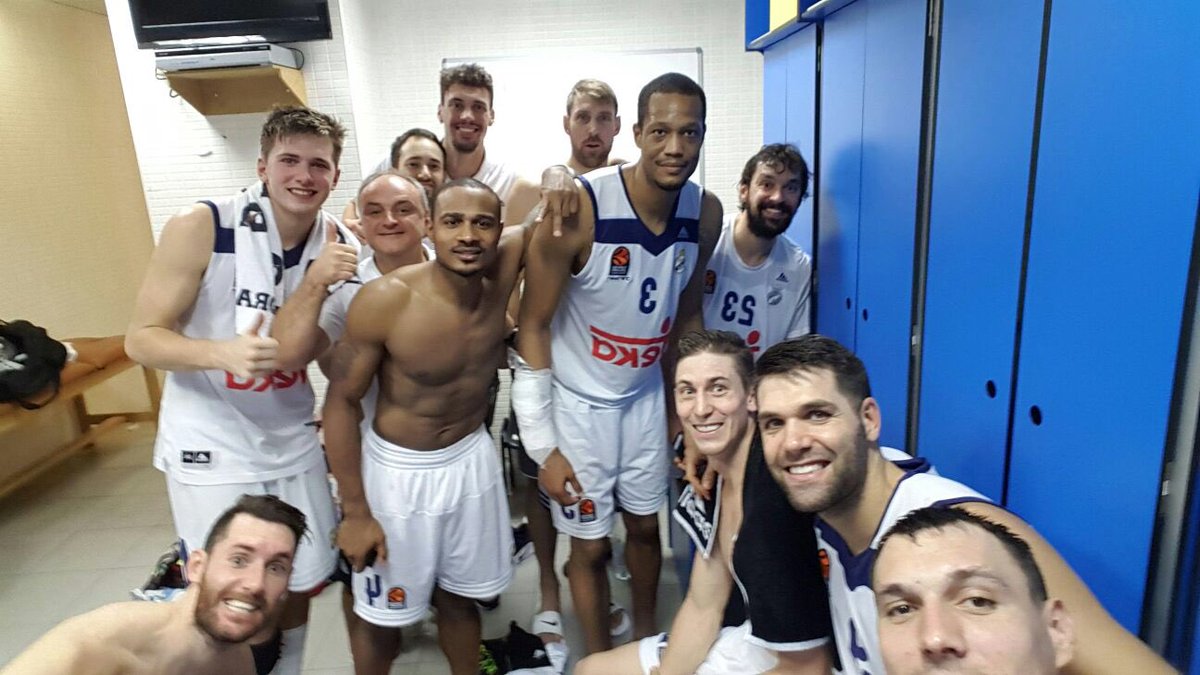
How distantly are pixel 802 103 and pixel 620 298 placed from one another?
4.39ft

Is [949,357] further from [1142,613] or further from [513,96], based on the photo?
[513,96]

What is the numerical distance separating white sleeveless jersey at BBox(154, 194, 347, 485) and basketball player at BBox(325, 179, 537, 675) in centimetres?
21

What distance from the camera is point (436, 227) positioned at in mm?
1788

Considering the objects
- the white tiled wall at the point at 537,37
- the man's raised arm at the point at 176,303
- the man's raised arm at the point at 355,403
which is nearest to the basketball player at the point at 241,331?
the man's raised arm at the point at 176,303

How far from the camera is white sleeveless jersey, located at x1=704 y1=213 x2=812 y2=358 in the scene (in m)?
2.47

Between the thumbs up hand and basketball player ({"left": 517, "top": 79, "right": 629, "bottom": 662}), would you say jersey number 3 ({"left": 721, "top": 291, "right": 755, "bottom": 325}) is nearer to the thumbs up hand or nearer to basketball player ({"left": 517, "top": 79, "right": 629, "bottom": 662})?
basketball player ({"left": 517, "top": 79, "right": 629, "bottom": 662})

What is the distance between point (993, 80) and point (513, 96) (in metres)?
3.32

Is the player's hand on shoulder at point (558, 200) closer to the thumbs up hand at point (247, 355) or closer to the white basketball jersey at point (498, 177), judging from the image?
the thumbs up hand at point (247, 355)

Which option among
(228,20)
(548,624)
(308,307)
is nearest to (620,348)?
(308,307)

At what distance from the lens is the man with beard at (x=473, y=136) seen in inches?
109

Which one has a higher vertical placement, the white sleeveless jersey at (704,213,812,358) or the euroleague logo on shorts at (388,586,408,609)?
the white sleeveless jersey at (704,213,812,358)

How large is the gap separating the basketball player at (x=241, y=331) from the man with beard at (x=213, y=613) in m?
0.46

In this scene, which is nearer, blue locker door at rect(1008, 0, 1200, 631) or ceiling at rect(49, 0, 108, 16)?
blue locker door at rect(1008, 0, 1200, 631)

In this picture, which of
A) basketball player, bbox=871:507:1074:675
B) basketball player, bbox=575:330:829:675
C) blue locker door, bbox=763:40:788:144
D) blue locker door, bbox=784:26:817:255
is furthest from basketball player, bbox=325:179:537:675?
blue locker door, bbox=763:40:788:144
